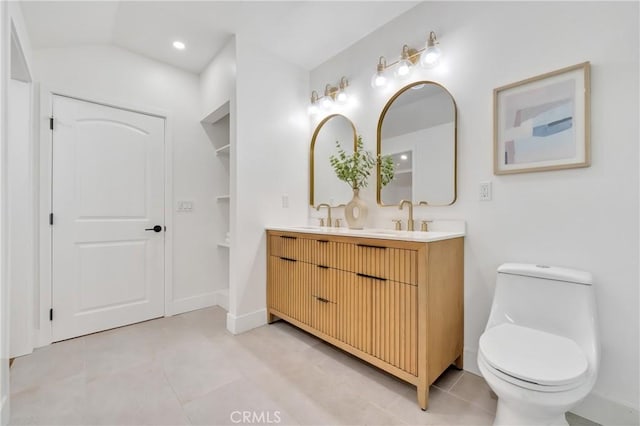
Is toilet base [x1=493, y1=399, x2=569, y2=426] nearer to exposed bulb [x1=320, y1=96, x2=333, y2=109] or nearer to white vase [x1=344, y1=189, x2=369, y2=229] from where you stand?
white vase [x1=344, y1=189, x2=369, y2=229]

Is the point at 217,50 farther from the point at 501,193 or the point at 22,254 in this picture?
the point at 501,193

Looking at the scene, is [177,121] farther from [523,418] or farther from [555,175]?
[523,418]

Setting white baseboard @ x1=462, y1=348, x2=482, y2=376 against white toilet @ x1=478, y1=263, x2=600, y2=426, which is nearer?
white toilet @ x1=478, y1=263, x2=600, y2=426

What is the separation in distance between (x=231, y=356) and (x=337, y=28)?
→ 2649mm

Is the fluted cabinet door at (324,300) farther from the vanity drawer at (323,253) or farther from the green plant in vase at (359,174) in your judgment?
the green plant in vase at (359,174)

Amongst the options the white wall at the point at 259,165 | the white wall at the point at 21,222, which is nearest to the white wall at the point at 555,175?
the white wall at the point at 259,165

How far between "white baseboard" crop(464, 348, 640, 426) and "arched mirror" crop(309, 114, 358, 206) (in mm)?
1899

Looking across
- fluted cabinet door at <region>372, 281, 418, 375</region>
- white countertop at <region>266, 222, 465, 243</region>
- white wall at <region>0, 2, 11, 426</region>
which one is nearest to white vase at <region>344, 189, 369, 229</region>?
white countertop at <region>266, 222, 465, 243</region>

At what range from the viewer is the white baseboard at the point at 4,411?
129 centimetres

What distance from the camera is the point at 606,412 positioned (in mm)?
1351

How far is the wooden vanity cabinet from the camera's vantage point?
151 centimetres

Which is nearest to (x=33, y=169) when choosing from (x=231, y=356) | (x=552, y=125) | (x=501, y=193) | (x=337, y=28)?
(x=231, y=356)

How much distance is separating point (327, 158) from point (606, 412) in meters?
2.41

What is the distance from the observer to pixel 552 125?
1.51 meters
